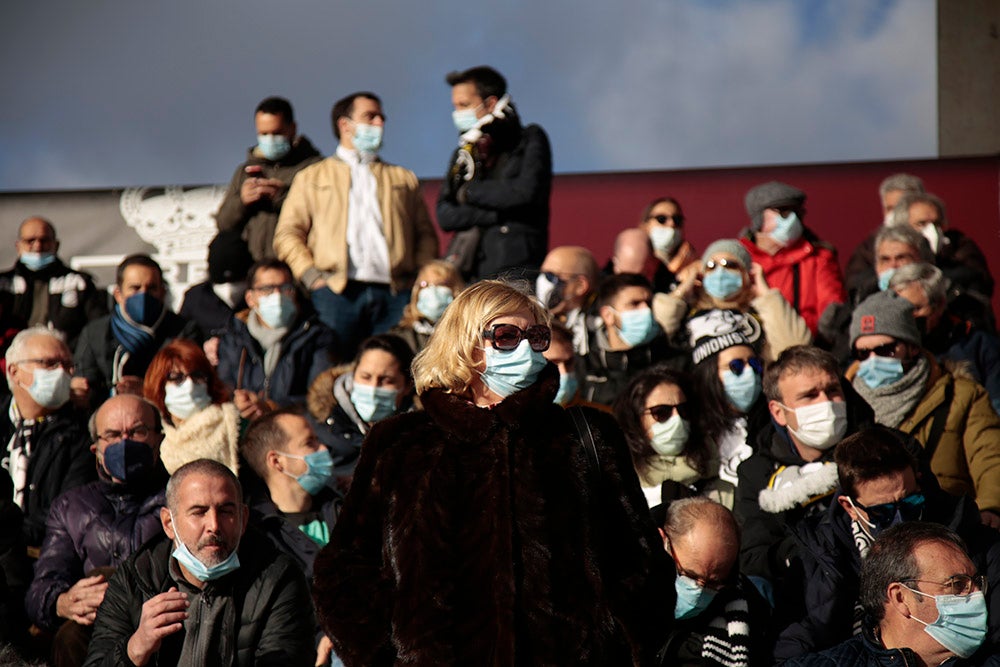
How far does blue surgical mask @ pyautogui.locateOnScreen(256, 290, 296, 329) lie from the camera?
29.0 feet

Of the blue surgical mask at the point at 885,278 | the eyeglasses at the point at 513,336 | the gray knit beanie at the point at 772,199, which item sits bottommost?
the eyeglasses at the point at 513,336

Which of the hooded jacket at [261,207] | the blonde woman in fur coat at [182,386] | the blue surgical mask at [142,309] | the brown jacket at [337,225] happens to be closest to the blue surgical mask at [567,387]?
the blonde woman in fur coat at [182,386]

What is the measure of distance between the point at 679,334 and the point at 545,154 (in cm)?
184

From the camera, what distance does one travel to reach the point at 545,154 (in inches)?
375

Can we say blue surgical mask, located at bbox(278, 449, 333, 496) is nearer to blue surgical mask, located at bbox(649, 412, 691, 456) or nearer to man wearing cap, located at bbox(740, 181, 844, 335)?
blue surgical mask, located at bbox(649, 412, 691, 456)

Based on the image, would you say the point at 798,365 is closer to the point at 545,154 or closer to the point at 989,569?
the point at 989,569

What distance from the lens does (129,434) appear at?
21.8 feet

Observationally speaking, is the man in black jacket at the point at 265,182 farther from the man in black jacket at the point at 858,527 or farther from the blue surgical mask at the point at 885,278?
the man in black jacket at the point at 858,527

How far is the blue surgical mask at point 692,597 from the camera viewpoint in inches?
207

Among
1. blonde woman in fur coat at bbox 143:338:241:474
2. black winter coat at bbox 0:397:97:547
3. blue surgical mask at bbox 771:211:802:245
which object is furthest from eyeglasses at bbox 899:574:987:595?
blue surgical mask at bbox 771:211:802:245

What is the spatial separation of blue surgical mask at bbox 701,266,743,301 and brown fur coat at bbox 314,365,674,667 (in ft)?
15.5

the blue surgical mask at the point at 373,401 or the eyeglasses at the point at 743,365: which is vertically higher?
the eyeglasses at the point at 743,365

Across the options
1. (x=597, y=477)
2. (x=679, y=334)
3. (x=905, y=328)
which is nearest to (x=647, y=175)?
(x=679, y=334)

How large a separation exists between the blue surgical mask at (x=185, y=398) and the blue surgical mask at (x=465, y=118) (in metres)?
2.79
